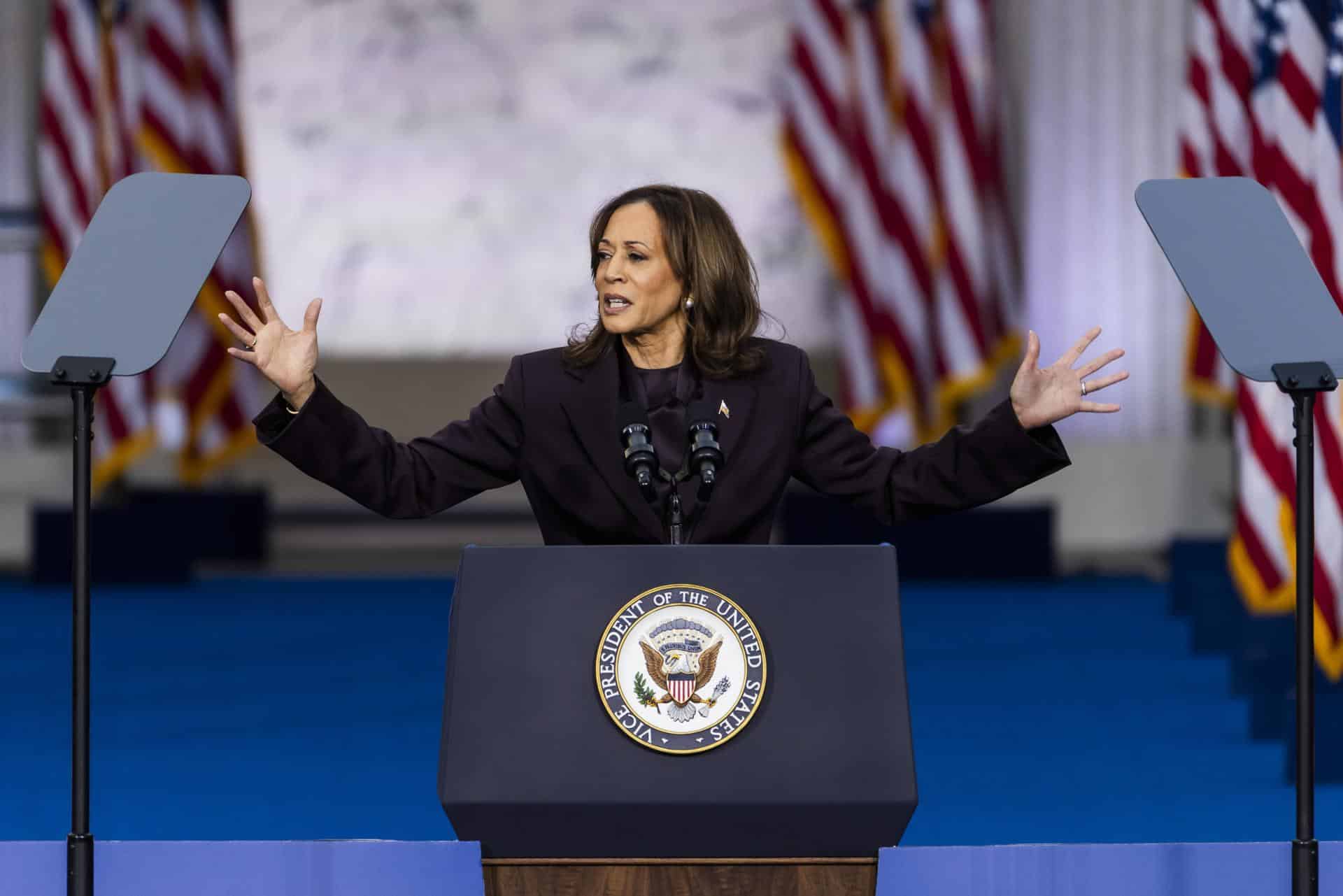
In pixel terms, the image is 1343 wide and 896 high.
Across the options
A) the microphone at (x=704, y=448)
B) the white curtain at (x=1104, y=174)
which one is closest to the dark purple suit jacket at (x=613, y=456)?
the microphone at (x=704, y=448)

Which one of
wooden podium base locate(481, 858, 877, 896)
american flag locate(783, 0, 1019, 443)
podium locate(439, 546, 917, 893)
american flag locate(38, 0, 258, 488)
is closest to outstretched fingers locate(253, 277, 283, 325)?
podium locate(439, 546, 917, 893)

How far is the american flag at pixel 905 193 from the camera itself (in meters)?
9.67

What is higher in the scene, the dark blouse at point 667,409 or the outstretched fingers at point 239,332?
the outstretched fingers at point 239,332

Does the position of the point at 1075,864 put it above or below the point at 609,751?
below

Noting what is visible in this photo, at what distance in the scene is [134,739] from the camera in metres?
5.58

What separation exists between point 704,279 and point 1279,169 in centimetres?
307

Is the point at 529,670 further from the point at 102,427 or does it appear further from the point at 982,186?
the point at 102,427

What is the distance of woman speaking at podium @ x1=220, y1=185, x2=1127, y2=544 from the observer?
268cm

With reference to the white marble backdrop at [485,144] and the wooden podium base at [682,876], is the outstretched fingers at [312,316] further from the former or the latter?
the white marble backdrop at [485,144]

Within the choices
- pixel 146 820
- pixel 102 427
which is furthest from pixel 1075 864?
pixel 102 427

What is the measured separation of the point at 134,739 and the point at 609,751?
3698 mm

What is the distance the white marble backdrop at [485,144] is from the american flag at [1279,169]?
10.1 feet

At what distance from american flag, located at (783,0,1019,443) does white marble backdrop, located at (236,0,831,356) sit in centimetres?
50

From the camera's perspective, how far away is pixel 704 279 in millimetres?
2756
